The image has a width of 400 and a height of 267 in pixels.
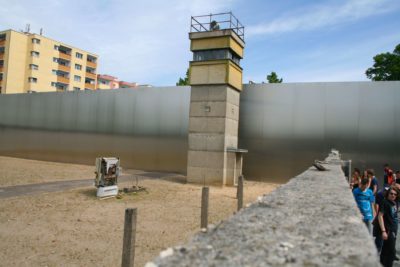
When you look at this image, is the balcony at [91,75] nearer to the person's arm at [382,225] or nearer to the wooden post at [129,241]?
the wooden post at [129,241]

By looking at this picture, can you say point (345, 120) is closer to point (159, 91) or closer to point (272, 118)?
point (272, 118)

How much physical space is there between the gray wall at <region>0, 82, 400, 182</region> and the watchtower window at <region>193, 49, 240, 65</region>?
3668mm

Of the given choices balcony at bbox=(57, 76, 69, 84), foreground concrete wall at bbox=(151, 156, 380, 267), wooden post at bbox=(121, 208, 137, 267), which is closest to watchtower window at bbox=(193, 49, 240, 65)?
wooden post at bbox=(121, 208, 137, 267)

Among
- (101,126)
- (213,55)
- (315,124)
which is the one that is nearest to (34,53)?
(101,126)

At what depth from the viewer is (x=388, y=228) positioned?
258 inches

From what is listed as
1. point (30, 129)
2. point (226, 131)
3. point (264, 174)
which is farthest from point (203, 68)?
point (30, 129)

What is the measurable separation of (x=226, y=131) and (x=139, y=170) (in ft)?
30.8

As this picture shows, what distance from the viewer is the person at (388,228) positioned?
20.9 ft

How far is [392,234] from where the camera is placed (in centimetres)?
654

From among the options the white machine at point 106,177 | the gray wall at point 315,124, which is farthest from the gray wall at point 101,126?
the white machine at point 106,177

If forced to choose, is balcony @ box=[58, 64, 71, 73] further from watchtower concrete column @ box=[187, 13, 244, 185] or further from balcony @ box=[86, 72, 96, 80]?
watchtower concrete column @ box=[187, 13, 244, 185]

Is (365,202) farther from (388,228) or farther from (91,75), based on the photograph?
(91,75)

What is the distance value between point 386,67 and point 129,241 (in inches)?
1834

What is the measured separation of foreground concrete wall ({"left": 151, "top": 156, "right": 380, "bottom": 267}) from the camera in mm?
1596
